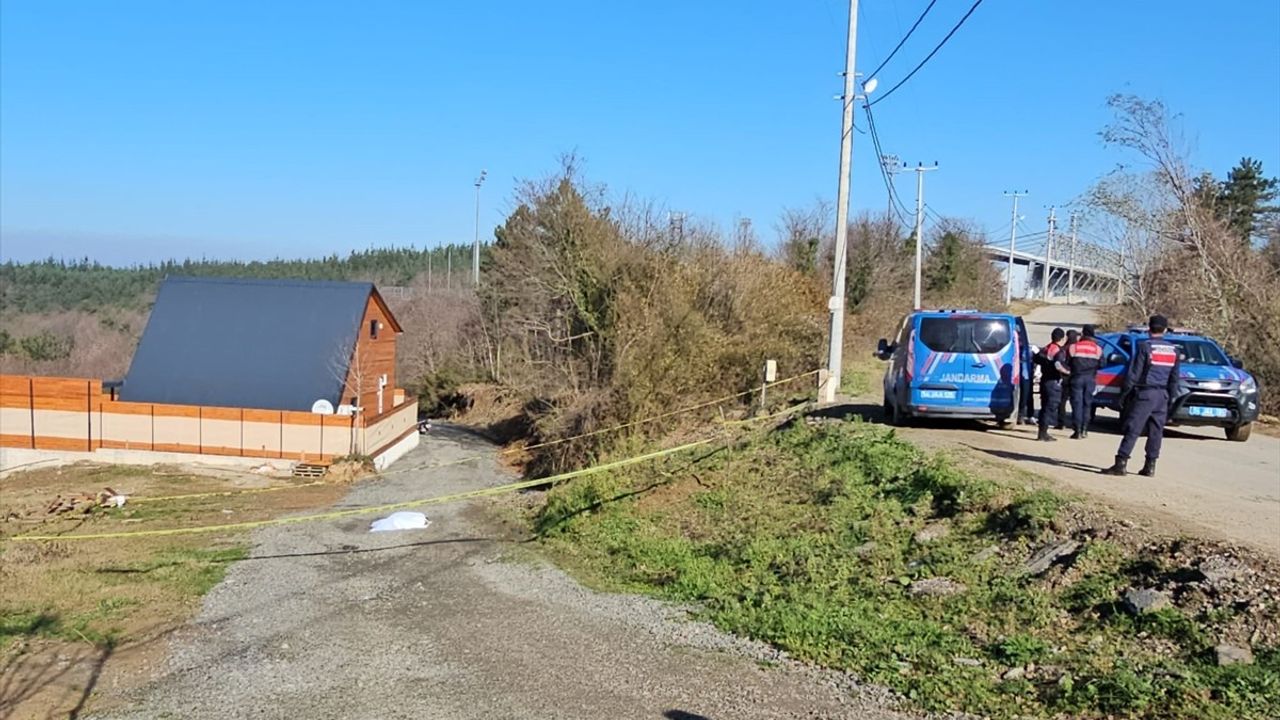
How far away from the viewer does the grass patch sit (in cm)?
603

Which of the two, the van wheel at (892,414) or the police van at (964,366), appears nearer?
the police van at (964,366)

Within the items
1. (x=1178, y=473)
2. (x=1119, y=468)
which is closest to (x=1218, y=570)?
(x=1119, y=468)

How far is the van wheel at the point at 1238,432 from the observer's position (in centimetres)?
1545

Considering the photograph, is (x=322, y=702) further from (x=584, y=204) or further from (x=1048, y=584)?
(x=584, y=204)

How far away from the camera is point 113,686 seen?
8.75 metres

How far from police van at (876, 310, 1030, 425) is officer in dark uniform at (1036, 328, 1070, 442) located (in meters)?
0.36

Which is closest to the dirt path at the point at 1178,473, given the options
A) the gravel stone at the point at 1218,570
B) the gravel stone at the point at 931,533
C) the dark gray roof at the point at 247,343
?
the gravel stone at the point at 1218,570

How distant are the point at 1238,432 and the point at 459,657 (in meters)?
13.8

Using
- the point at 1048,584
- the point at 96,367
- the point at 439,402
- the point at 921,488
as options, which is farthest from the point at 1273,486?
the point at 96,367

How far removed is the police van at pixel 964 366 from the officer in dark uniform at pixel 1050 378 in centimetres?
36

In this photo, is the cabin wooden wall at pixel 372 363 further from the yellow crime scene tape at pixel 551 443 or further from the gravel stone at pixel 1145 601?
the gravel stone at pixel 1145 601

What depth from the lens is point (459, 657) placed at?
27.7ft

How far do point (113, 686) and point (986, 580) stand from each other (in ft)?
26.9

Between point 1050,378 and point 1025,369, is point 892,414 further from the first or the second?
point 1050,378
